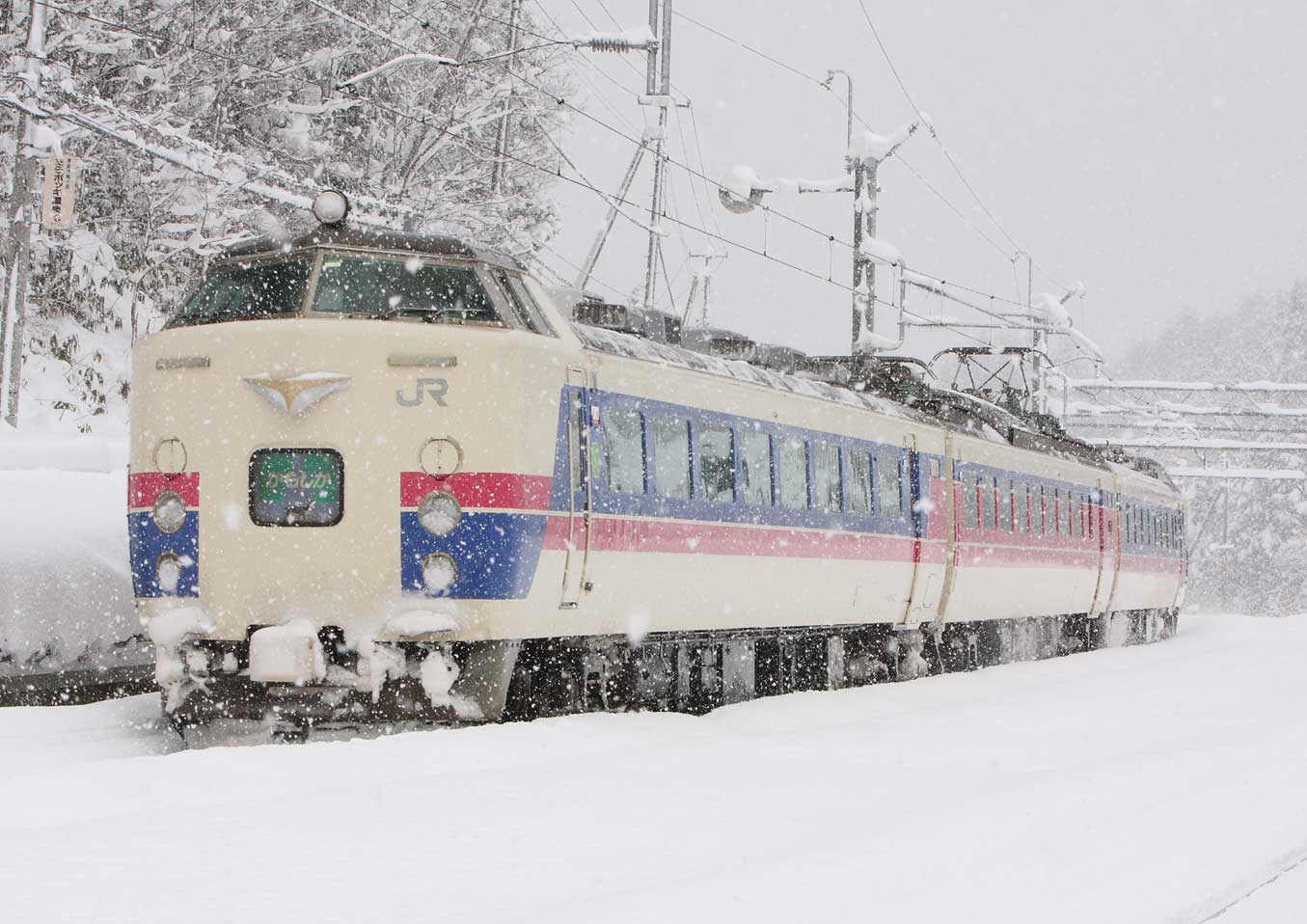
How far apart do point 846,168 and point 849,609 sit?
14259mm

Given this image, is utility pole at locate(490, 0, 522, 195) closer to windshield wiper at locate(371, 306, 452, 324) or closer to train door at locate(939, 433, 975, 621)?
train door at locate(939, 433, 975, 621)

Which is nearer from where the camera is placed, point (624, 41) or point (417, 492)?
point (417, 492)

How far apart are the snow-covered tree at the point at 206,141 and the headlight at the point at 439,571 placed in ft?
41.2

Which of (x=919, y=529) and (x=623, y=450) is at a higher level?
(x=623, y=450)

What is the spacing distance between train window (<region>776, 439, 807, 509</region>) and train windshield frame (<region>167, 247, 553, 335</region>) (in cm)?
402

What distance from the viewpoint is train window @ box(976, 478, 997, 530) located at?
1955cm

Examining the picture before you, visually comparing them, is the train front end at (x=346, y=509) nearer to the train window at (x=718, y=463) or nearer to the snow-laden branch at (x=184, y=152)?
the train window at (x=718, y=463)

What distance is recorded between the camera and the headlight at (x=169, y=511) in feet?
32.0

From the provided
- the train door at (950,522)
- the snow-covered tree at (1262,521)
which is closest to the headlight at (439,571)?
the train door at (950,522)

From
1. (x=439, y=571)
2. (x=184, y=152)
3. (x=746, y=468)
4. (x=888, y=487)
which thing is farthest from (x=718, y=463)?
(x=184, y=152)

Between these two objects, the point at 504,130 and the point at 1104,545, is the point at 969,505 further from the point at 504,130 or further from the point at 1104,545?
the point at 504,130

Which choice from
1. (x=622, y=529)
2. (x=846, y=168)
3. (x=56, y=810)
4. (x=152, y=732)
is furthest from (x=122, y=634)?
(x=846, y=168)

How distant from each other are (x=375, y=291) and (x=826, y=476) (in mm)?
5748

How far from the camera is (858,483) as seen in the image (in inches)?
611
